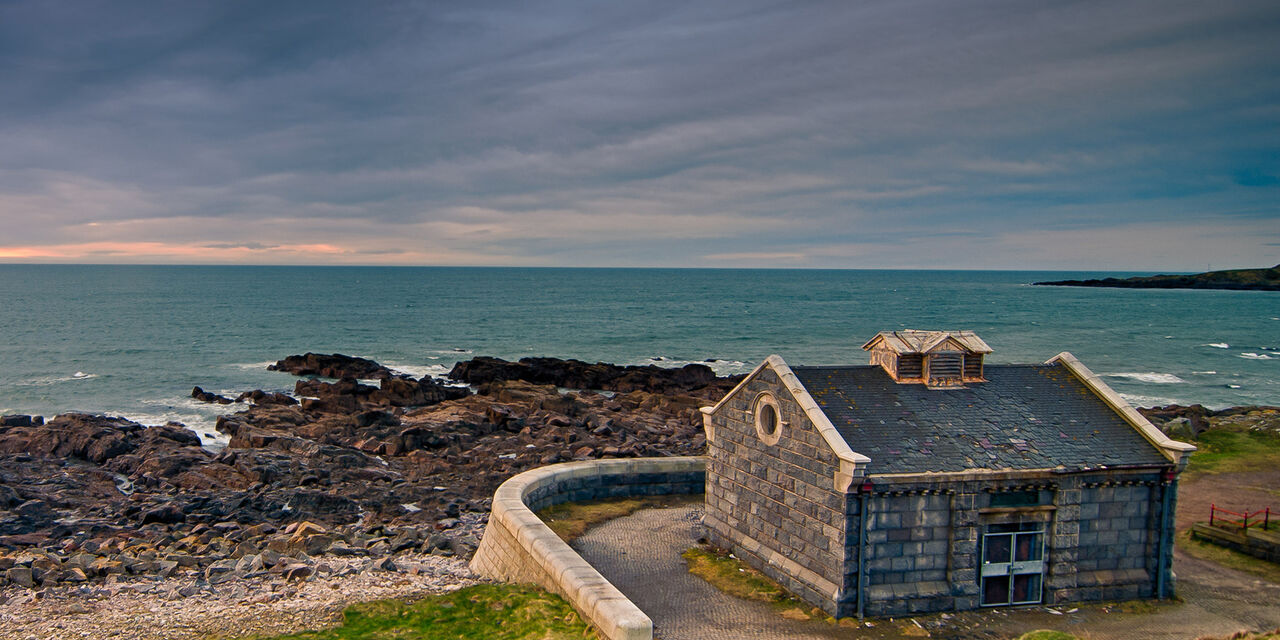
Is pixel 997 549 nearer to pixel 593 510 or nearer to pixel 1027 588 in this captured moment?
pixel 1027 588

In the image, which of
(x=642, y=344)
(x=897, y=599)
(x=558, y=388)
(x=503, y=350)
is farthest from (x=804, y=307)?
(x=897, y=599)

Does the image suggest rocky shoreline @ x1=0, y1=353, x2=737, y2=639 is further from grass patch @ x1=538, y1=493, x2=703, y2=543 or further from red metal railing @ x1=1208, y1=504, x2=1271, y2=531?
red metal railing @ x1=1208, y1=504, x2=1271, y2=531

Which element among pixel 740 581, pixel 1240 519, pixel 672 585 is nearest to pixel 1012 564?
pixel 740 581

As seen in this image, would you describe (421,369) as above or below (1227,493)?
below

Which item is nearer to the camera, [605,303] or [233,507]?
[233,507]

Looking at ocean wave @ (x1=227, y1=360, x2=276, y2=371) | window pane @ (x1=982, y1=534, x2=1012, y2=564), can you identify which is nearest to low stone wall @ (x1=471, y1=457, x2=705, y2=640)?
window pane @ (x1=982, y1=534, x2=1012, y2=564)

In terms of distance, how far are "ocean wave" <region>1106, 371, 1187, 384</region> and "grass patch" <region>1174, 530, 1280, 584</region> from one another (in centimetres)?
4545

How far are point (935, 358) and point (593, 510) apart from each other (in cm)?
835

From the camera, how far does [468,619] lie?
44.1 feet

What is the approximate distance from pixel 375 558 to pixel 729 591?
818 cm

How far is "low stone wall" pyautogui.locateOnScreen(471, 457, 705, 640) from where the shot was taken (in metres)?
12.0

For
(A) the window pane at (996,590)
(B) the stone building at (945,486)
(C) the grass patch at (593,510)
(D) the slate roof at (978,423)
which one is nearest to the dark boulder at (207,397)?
(C) the grass patch at (593,510)

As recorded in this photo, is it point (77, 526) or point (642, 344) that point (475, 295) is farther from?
point (77, 526)

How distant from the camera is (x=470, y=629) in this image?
13039mm
